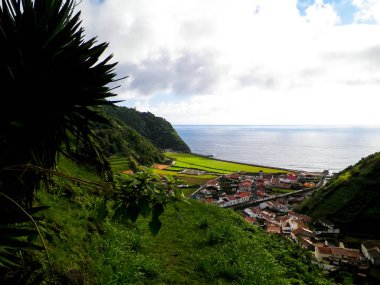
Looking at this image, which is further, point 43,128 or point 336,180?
point 336,180

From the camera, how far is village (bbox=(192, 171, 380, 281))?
25.5 m

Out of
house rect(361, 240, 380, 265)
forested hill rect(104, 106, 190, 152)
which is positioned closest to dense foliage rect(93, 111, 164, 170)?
house rect(361, 240, 380, 265)

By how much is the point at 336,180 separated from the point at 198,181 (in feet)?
82.9

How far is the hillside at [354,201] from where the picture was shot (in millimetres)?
38969

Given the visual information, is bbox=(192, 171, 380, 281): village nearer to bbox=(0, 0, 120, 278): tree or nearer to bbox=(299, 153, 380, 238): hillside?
bbox=(299, 153, 380, 238): hillside

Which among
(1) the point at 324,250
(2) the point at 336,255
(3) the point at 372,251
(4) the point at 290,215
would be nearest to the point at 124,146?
(4) the point at 290,215

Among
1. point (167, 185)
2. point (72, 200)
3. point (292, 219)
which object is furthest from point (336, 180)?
point (167, 185)

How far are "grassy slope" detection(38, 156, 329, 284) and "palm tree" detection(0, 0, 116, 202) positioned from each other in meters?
1.34

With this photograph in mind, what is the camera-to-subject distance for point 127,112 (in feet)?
417

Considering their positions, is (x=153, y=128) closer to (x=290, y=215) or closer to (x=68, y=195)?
(x=290, y=215)

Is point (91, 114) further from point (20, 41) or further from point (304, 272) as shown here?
point (304, 272)

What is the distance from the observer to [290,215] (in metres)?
41.5

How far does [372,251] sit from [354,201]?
17.6 meters

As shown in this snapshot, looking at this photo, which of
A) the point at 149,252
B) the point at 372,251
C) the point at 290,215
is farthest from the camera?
the point at 290,215
